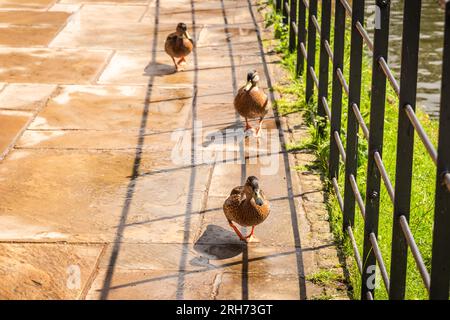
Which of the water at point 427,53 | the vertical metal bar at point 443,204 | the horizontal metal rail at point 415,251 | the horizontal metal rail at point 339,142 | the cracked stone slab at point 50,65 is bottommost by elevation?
the water at point 427,53

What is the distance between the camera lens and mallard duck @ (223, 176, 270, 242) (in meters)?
5.02

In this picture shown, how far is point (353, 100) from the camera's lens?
16.1 feet

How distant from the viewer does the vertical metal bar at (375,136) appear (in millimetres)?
4078

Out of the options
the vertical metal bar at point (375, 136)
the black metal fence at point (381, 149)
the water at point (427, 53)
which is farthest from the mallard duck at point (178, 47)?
the vertical metal bar at point (375, 136)

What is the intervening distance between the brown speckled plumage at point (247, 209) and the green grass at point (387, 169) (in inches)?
16.5

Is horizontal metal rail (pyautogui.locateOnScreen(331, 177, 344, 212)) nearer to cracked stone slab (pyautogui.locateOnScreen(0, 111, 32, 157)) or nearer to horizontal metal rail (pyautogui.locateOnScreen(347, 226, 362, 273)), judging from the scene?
horizontal metal rail (pyautogui.locateOnScreen(347, 226, 362, 273))

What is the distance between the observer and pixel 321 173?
236 inches

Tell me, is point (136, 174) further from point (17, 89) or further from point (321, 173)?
point (17, 89)

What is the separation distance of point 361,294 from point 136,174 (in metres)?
2.03

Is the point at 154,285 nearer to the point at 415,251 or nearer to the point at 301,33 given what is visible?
the point at 415,251

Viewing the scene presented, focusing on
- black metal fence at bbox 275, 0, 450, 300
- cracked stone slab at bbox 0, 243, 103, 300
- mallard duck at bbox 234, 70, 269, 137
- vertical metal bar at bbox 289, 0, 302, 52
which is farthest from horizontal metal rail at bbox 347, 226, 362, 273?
vertical metal bar at bbox 289, 0, 302, 52

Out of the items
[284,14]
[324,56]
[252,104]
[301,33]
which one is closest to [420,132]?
[324,56]

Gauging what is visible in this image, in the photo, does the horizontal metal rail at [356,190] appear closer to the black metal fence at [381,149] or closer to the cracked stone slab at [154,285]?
the black metal fence at [381,149]

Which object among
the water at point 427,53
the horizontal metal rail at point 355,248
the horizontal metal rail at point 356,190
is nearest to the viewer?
the horizontal metal rail at point 355,248
